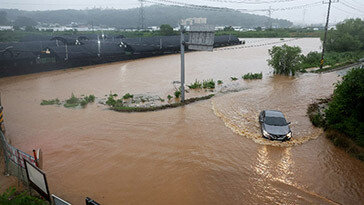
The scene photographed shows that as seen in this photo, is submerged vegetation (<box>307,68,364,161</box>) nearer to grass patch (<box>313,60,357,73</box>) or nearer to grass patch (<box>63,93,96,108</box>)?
grass patch (<box>63,93,96,108</box>)

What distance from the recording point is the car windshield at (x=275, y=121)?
45.3 feet

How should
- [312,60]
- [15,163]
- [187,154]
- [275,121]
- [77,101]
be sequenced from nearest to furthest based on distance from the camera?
[15,163] → [187,154] → [275,121] → [77,101] → [312,60]

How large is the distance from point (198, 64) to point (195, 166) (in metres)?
29.3

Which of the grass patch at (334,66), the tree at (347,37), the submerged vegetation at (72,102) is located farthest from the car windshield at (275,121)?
the tree at (347,37)

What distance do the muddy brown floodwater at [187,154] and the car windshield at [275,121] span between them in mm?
1040

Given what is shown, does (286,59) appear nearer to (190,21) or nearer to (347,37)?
(190,21)

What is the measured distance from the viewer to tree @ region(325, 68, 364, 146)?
12.9m

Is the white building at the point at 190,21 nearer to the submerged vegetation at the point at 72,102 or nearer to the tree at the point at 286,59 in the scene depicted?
the submerged vegetation at the point at 72,102

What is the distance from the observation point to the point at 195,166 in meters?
11.1

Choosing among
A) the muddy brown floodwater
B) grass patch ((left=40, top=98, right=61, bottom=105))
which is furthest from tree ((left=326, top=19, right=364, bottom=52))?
grass patch ((left=40, top=98, right=61, bottom=105))

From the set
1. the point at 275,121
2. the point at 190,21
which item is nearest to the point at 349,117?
the point at 275,121

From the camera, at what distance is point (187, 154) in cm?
1212

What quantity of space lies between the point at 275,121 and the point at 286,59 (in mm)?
19390

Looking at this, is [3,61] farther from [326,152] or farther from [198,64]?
[326,152]
